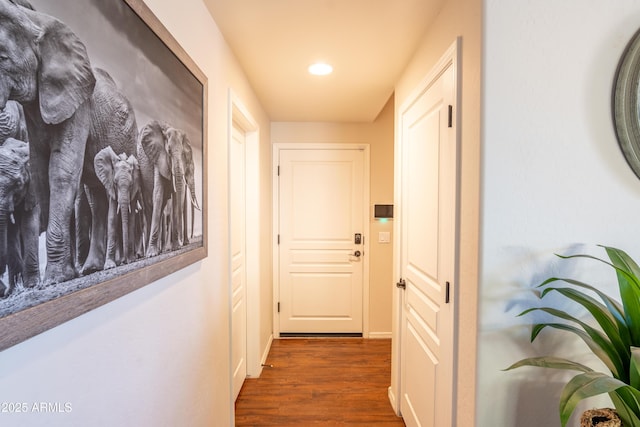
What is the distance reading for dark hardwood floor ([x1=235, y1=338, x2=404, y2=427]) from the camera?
75.3 inches

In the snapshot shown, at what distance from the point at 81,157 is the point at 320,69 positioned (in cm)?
161

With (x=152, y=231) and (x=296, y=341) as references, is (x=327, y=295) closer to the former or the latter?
(x=296, y=341)

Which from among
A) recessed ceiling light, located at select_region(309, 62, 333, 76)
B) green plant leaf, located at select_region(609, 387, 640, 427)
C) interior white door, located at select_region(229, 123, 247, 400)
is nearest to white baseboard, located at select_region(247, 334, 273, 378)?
interior white door, located at select_region(229, 123, 247, 400)

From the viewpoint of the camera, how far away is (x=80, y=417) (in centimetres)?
61

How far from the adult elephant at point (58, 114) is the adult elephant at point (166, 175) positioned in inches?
7.2

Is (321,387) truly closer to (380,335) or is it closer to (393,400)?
(393,400)

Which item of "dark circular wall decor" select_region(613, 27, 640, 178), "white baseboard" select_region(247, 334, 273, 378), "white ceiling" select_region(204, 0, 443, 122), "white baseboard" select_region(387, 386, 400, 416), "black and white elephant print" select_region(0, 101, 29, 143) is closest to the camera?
"black and white elephant print" select_region(0, 101, 29, 143)

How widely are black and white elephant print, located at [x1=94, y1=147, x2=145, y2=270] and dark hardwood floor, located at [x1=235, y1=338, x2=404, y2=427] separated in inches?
67.8

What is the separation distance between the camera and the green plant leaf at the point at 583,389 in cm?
64

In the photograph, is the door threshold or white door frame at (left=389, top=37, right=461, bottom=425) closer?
white door frame at (left=389, top=37, right=461, bottom=425)

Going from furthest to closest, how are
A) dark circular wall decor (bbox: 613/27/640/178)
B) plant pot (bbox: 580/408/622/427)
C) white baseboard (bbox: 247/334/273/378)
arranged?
white baseboard (bbox: 247/334/273/378) → dark circular wall decor (bbox: 613/27/640/178) → plant pot (bbox: 580/408/622/427)

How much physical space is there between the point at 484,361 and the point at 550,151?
76 centimetres

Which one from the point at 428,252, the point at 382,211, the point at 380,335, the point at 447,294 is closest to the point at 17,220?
the point at 447,294

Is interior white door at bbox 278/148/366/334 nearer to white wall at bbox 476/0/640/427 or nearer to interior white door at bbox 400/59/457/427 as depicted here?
interior white door at bbox 400/59/457/427
